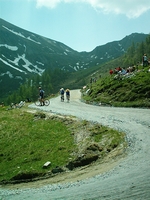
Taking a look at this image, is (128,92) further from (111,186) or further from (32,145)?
(111,186)

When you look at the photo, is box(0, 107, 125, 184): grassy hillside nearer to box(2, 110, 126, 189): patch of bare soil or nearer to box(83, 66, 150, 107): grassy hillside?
box(2, 110, 126, 189): patch of bare soil

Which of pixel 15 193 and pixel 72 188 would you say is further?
pixel 15 193

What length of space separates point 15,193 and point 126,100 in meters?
25.4

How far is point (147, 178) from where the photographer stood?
1070 cm

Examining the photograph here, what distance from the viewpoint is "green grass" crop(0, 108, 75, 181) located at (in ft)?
53.4

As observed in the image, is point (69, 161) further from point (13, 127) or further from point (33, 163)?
point (13, 127)

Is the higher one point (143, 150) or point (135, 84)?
point (135, 84)

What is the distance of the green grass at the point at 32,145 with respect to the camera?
53.4ft

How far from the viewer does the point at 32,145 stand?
66.3 ft

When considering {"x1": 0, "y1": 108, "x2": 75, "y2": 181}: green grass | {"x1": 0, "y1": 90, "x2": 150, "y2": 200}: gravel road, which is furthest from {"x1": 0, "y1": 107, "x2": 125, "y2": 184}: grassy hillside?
{"x1": 0, "y1": 90, "x2": 150, "y2": 200}: gravel road

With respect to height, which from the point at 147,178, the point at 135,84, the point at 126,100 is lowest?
the point at 147,178

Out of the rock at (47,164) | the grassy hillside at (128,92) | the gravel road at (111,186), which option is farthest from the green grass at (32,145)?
the grassy hillside at (128,92)

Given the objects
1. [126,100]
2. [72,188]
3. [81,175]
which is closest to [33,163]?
[81,175]

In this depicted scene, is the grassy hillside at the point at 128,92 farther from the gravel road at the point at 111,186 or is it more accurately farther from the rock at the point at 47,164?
the rock at the point at 47,164
